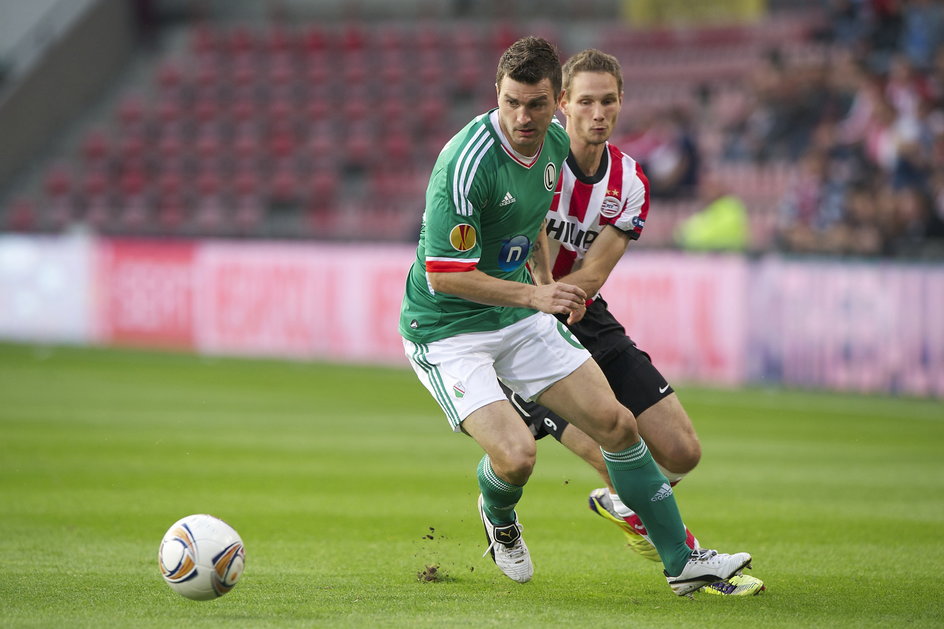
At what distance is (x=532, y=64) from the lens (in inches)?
237

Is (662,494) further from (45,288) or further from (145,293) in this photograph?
(45,288)

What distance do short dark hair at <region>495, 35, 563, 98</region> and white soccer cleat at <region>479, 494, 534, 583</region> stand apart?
82.7 inches

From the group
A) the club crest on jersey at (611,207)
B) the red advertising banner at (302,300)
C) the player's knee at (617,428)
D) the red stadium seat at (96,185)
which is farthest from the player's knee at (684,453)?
the red stadium seat at (96,185)

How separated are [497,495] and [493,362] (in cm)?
64

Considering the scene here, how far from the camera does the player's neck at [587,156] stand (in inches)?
273

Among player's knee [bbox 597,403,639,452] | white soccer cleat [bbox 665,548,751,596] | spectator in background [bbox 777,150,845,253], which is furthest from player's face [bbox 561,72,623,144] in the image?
spectator in background [bbox 777,150,845,253]

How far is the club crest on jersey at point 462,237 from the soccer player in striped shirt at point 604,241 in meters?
0.71

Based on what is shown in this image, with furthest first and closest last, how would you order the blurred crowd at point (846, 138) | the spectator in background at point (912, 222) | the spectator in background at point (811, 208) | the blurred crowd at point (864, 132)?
1. the spectator in background at point (811, 208)
2. the blurred crowd at point (846, 138)
3. the blurred crowd at point (864, 132)
4. the spectator in background at point (912, 222)

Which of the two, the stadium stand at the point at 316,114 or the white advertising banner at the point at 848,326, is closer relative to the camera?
the white advertising banner at the point at 848,326

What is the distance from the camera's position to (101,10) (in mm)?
30766

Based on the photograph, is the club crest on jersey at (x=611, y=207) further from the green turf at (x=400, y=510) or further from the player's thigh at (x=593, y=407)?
the green turf at (x=400, y=510)

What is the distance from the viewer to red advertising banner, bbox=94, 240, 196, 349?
2147 cm

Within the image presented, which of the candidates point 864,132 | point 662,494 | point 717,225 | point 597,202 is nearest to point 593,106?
point 597,202

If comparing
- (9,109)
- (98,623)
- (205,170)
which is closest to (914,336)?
(98,623)
